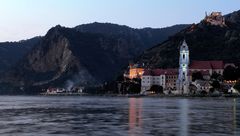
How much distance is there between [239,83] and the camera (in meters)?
187

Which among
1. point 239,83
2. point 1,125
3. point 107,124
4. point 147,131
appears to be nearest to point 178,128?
point 147,131

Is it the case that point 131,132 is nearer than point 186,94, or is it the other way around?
point 131,132

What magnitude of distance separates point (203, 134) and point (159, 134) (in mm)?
3765

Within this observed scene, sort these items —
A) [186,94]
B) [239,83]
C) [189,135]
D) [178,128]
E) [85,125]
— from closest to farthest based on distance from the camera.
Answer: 1. [189,135]
2. [178,128]
3. [85,125]
4. [239,83]
5. [186,94]

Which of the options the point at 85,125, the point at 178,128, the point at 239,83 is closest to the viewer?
the point at 178,128

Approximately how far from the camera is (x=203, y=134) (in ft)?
138

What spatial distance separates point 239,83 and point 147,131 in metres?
149

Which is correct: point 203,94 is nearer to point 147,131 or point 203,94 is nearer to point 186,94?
point 186,94

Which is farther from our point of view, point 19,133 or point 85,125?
point 85,125

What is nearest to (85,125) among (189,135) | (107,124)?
(107,124)

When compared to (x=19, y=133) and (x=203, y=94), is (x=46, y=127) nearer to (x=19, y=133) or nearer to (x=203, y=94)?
(x=19, y=133)

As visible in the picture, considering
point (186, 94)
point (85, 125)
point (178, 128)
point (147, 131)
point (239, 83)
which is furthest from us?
point (186, 94)

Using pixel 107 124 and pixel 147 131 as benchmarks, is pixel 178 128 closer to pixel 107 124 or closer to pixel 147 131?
pixel 147 131

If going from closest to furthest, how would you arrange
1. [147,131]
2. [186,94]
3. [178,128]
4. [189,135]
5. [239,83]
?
[189,135] → [147,131] → [178,128] → [239,83] → [186,94]
